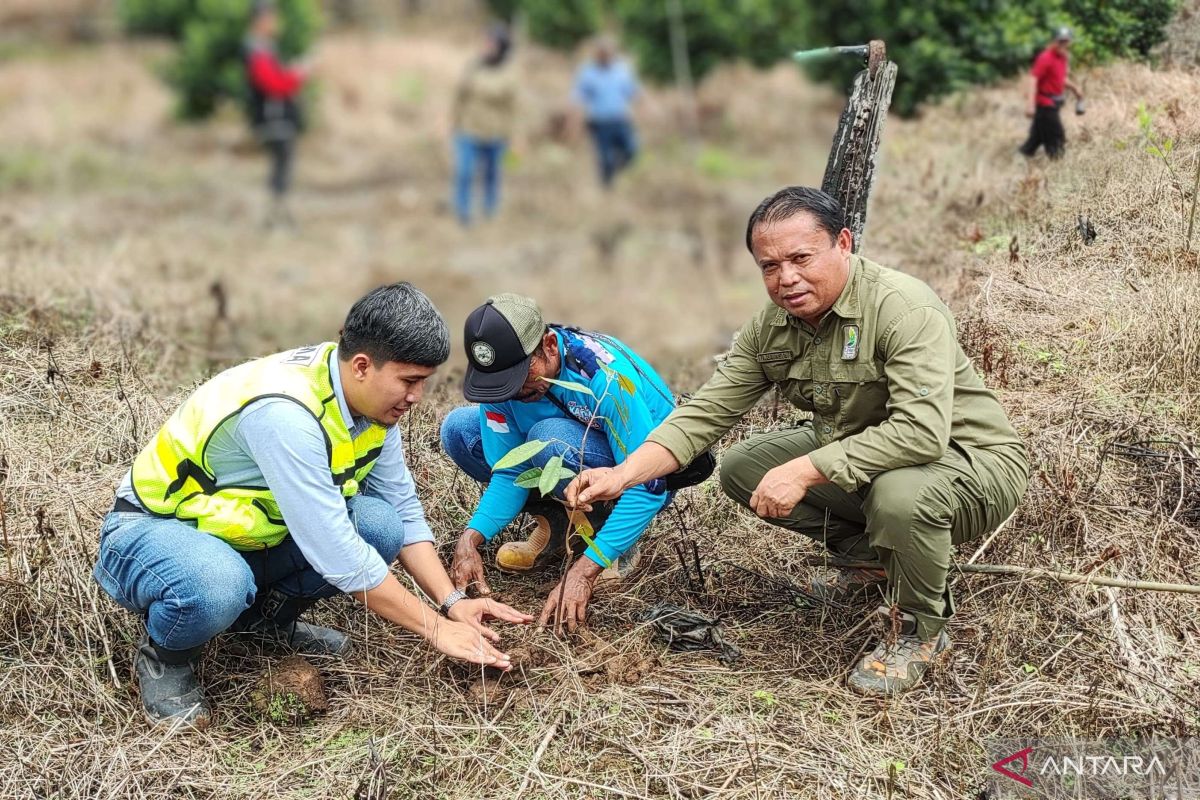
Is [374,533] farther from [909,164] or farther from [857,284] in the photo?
[909,164]

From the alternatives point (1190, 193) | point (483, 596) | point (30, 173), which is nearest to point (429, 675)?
point (483, 596)

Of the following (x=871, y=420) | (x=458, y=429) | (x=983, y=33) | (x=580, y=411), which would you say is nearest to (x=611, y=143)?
(x=983, y=33)

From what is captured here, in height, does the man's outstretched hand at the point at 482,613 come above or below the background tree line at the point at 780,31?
below

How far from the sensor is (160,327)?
608 centimetres

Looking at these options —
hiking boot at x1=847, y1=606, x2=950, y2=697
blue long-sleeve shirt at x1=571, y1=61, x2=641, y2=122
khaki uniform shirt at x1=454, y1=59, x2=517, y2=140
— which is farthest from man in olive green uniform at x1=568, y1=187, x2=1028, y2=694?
blue long-sleeve shirt at x1=571, y1=61, x2=641, y2=122

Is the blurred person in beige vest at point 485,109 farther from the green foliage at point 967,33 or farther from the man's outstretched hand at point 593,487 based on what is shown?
the man's outstretched hand at point 593,487

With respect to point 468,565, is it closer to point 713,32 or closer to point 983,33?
point 983,33

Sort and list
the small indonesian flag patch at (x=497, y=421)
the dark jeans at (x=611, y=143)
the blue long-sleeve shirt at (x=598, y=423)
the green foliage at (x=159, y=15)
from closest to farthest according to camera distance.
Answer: the blue long-sleeve shirt at (x=598, y=423)
the small indonesian flag patch at (x=497, y=421)
the dark jeans at (x=611, y=143)
the green foliage at (x=159, y=15)

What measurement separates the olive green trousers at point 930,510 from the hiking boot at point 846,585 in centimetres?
20

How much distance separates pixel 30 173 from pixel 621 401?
11.2m

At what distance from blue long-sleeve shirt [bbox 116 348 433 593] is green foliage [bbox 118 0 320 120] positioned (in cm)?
1298

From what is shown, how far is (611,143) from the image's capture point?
12672 mm

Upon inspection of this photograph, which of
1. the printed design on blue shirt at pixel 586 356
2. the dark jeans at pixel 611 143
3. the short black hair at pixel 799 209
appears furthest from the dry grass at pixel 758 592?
the dark jeans at pixel 611 143

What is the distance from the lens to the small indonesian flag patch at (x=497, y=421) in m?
3.69
